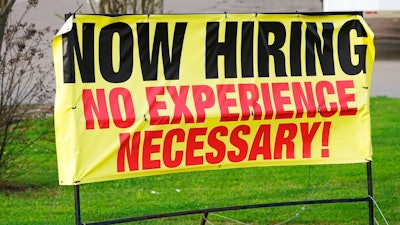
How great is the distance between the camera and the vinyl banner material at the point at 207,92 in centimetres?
693

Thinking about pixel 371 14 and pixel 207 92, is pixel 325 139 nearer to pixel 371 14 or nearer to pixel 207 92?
pixel 207 92

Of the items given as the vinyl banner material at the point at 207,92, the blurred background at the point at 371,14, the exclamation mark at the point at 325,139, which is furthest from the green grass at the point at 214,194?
the blurred background at the point at 371,14

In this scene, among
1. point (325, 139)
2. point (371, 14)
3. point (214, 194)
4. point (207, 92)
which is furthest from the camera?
point (371, 14)

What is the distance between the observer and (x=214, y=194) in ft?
34.2

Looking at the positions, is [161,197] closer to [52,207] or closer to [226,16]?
[52,207]

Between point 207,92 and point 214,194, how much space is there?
3.21 meters

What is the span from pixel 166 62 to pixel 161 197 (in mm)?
3262

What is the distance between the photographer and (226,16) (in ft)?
24.3

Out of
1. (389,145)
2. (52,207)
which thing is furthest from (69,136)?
(389,145)

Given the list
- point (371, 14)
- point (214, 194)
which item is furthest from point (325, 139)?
point (371, 14)

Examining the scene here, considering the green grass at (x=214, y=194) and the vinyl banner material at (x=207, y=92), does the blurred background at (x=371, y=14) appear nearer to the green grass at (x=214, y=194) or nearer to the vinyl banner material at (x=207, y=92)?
the green grass at (x=214, y=194)

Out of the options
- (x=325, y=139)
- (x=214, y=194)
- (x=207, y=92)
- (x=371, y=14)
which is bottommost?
(x=214, y=194)

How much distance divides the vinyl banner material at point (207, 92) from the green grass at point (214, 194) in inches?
70.2

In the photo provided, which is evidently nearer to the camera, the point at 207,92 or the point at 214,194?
the point at 207,92
